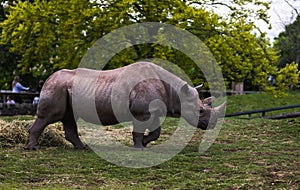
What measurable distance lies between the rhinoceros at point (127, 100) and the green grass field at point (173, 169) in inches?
24.4

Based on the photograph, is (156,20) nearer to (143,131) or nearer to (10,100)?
(10,100)

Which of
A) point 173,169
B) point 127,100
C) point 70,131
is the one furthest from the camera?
point 70,131

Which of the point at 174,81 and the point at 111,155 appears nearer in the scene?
the point at 111,155

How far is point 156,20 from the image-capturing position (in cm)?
1712

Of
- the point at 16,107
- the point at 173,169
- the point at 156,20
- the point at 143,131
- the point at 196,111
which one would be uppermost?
the point at 156,20

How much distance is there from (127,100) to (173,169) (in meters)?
2.01

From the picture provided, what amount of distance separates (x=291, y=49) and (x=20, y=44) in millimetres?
18997

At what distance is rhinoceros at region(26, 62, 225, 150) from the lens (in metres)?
9.02

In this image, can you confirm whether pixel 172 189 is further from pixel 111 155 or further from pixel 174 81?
pixel 174 81

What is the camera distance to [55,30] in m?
20.1

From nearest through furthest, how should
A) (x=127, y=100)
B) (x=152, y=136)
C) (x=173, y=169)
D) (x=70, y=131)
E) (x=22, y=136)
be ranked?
(x=173, y=169) → (x=127, y=100) → (x=152, y=136) → (x=70, y=131) → (x=22, y=136)

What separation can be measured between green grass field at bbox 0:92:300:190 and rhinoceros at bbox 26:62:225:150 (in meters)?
0.62

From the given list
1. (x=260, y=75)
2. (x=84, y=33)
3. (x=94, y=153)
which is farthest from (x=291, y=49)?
(x=94, y=153)

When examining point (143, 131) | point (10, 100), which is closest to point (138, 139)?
point (143, 131)
